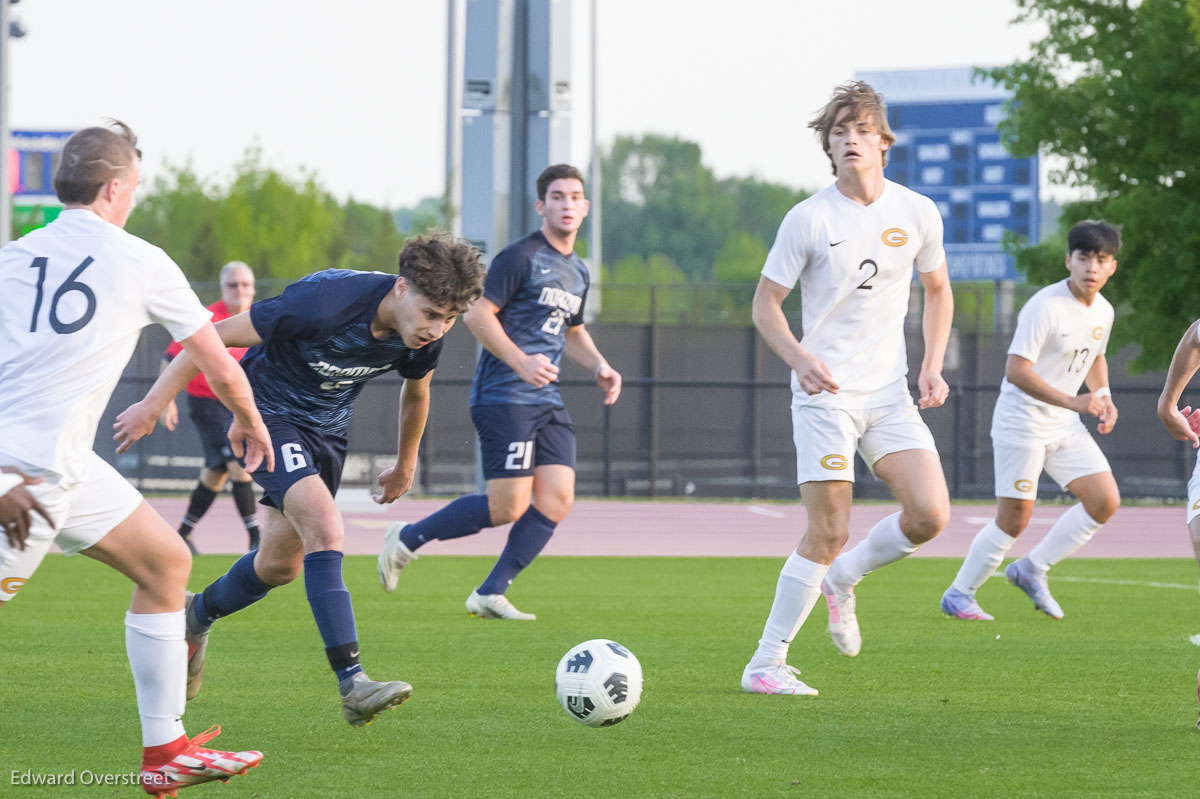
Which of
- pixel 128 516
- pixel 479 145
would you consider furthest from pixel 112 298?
pixel 479 145

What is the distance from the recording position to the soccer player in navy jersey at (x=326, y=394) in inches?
190

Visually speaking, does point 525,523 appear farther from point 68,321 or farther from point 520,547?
point 68,321

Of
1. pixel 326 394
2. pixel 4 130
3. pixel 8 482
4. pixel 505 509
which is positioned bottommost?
pixel 505 509

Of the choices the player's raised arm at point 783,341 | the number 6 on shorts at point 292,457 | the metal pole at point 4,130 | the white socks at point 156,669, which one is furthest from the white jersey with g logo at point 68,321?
the metal pole at point 4,130

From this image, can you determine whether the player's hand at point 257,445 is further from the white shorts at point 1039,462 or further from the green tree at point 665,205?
the green tree at point 665,205

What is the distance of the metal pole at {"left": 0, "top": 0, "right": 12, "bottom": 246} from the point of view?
17.5 meters

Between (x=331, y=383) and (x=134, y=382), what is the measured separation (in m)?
18.5

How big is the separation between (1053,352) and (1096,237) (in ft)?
2.34

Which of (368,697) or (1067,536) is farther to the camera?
(1067,536)

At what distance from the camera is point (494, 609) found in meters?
8.41

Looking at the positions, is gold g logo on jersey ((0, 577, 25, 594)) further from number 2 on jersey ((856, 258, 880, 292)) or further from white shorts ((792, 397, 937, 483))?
number 2 on jersey ((856, 258, 880, 292))

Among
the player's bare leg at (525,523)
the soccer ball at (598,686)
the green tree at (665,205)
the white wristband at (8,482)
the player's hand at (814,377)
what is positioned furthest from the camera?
the green tree at (665,205)

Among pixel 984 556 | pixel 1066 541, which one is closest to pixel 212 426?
pixel 984 556

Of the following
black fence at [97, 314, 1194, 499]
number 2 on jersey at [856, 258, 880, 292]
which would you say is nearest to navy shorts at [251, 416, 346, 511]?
number 2 on jersey at [856, 258, 880, 292]
